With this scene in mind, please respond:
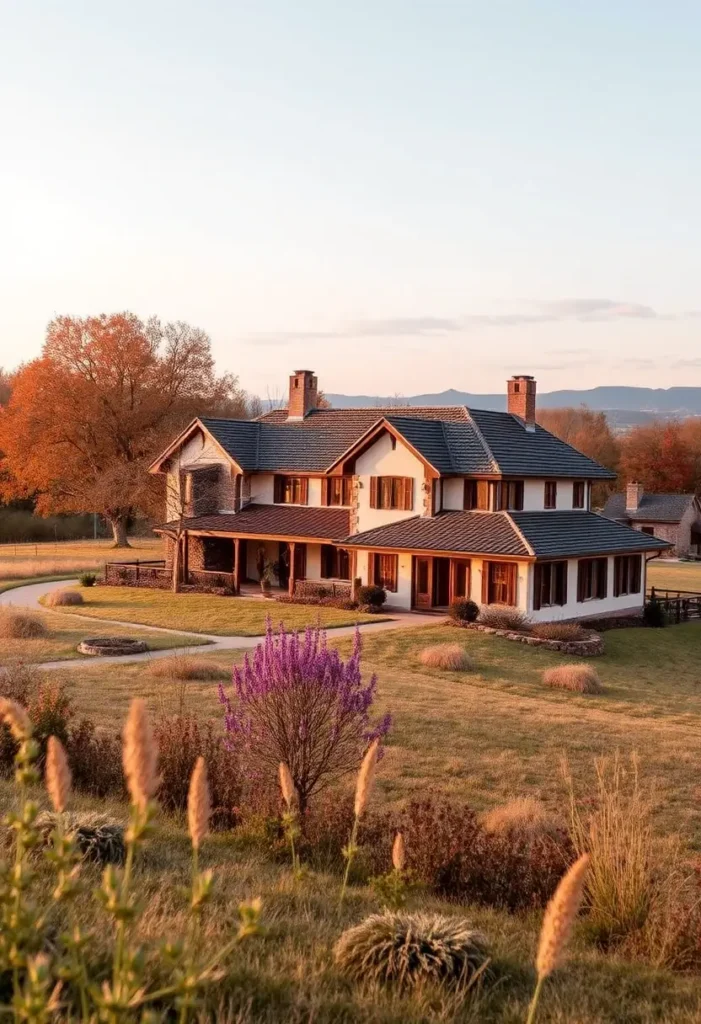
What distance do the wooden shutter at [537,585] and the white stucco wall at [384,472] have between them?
18.0 feet

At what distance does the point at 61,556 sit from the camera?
54.6m

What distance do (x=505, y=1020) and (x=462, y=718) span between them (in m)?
14.7

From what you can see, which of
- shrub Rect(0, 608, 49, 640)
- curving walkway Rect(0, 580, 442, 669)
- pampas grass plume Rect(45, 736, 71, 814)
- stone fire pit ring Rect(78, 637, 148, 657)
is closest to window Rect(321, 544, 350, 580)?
curving walkway Rect(0, 580, 442, 669)

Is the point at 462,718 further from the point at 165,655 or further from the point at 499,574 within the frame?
the point at 499,574

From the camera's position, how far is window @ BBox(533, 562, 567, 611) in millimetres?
33875

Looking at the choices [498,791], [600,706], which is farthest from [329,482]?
[498,791]

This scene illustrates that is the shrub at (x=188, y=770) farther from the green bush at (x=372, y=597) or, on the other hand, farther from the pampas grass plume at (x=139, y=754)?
the green bush at (x=372, y=597)

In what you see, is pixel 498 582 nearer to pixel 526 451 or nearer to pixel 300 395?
pixel 526 451

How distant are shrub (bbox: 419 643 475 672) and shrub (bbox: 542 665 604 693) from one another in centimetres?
221

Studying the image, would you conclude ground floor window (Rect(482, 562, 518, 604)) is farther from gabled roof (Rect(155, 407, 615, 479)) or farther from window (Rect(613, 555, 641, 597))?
window (Rect(613, 555, 641, 597))

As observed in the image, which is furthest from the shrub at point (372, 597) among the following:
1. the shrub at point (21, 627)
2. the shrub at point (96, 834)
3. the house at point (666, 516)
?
the house at point (666, 516)

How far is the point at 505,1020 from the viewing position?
213 inches

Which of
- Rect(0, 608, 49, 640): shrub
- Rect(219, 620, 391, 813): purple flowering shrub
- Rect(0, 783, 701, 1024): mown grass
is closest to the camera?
Rect(0, 783, 701, 1024): mown grass

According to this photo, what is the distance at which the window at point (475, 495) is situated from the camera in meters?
37.0
